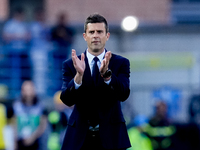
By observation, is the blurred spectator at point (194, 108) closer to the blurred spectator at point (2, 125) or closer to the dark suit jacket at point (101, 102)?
the blurred spectator at point (2, 125)

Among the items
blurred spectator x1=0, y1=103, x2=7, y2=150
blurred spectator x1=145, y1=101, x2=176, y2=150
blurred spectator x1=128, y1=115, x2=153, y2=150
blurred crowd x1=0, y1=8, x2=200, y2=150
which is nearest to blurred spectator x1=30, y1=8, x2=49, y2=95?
blurred crowd x1=0, y1=8, x2=200, y2=150

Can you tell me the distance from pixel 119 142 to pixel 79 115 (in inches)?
17.0

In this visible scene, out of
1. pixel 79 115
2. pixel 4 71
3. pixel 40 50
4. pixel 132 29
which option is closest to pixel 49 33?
pixel 40 50

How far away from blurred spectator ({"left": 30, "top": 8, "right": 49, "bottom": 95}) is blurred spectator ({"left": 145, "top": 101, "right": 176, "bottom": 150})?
356 cm

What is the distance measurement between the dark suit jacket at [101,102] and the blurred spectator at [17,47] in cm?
912

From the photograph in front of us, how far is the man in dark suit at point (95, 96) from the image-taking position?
14.8 feet

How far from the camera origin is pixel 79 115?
184 inches

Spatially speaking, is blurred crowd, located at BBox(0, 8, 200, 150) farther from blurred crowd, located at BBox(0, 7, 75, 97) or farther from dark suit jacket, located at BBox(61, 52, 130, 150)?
dark suit jacket, located at BBox(61, 52, 130, 150)

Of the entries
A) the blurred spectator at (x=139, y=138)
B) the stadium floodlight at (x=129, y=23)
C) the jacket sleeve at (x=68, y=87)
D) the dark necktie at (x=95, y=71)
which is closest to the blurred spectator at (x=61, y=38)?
the stadium floodlight at (x=129, y=23)

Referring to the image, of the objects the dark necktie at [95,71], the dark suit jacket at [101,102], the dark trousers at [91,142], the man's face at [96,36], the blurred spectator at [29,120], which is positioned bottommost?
the blurred spectator at [29,120]

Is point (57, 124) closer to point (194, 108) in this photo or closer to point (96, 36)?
point (194, 108)

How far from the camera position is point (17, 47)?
13734mm

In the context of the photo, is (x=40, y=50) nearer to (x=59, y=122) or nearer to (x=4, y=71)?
(x=4, y=71)

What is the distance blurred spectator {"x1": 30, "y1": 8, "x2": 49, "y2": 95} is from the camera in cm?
1375
